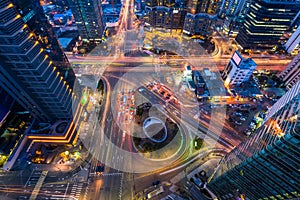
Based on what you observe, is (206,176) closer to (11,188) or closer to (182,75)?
(182,75)

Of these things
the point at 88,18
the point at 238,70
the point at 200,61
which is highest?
the point at 88,18

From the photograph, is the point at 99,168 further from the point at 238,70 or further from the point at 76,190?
the point at 238,70

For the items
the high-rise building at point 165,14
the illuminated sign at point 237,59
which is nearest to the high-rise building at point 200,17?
the high-rise building at point 165,14

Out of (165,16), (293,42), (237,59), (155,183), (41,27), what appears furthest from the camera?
(165,16)

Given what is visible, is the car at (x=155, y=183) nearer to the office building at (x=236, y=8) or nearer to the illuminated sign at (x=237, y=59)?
the illuminated sign at (x=237, y=59)

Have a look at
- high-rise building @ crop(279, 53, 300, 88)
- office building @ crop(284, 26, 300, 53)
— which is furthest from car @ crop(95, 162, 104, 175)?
office building @ crop(284, 26, 300, 53)

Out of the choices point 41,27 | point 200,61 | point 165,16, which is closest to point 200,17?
point 165,16

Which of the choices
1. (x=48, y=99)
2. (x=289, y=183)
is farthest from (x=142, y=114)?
(x=289, y=183)

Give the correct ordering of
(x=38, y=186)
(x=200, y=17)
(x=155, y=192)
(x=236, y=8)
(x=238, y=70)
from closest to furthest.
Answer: (x=155, y=192), (x=38, y=186), (x=238, y=70), (x=200, y=17), (x=236, y=8)
